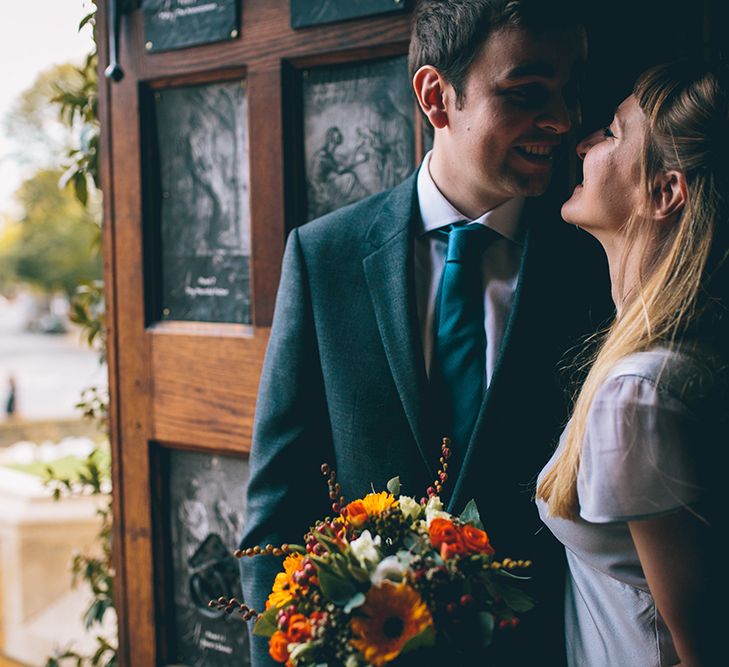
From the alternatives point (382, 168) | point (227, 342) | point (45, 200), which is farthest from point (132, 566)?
point (45, 200)

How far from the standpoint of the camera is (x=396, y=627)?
3.38 feet

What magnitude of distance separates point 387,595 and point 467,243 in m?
0.77

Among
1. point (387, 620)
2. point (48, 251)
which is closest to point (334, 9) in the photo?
point (387, 620)

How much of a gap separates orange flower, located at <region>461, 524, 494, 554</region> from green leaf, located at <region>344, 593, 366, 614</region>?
16 centimetres

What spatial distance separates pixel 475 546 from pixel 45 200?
8714mm

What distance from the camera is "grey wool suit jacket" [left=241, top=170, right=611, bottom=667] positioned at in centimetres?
152

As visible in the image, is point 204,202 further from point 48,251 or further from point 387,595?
point 48,251

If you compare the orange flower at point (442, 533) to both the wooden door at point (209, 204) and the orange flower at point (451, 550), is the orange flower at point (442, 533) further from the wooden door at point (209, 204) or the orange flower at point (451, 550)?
the wooden door at point (209, 204)

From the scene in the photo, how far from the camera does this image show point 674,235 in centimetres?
130

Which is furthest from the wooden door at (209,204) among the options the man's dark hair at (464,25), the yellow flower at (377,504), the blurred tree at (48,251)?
the blurred tree at (48,251)

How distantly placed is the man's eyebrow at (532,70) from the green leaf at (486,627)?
0.94 metres

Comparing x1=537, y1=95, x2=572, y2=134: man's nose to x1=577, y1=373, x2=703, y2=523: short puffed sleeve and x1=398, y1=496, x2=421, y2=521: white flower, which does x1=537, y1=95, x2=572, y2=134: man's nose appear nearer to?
x1=577, y1=373, x2=703, y2=523: short puffed sleeve

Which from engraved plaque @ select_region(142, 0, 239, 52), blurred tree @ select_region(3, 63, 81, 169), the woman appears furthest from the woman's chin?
blurred tree @ select_region(3, 63, 81, 169)

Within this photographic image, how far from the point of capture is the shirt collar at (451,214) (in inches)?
63.6
